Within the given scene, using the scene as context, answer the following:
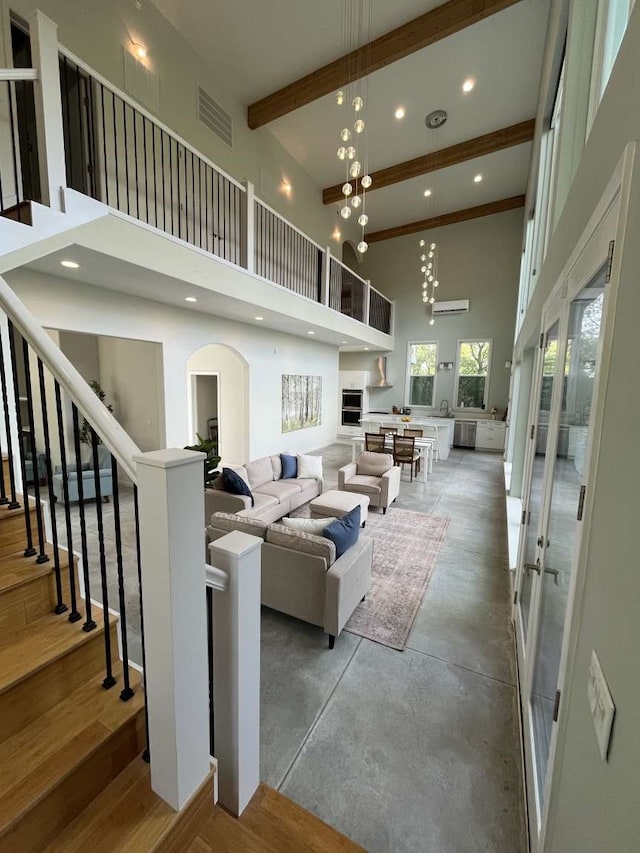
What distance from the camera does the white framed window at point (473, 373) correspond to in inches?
388

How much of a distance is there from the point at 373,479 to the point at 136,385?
13.2 feet

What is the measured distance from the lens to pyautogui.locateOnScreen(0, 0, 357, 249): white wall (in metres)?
3.73

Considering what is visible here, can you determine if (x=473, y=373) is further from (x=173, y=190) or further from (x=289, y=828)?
(x=289, y=828)

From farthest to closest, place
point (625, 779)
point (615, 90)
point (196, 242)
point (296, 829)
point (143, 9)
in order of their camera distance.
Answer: point (196, 242) → point (143, 9) → point (296, 829) → point (615, 90) → point (625, 779)

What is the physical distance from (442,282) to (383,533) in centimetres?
850

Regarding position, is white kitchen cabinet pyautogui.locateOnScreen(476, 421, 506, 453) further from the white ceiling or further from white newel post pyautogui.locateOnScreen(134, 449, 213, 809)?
white newel post pyautogui.locateOnScreen(134, 449, 213, 809)

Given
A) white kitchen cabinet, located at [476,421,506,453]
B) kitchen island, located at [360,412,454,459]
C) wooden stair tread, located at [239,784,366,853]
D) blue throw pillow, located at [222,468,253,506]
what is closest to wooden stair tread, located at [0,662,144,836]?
wooden stair tread, located at [239,784,366,853]

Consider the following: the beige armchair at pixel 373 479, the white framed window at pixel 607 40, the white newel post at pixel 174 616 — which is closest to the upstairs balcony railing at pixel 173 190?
the white framed window at pixel 607 40

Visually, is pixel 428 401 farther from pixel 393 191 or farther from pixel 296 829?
pixel 296 829

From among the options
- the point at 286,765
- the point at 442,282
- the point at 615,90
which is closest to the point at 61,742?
the point at 286,765

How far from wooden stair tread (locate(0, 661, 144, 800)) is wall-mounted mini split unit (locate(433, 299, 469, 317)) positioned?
10.6 meters

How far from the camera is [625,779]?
60 centimetres

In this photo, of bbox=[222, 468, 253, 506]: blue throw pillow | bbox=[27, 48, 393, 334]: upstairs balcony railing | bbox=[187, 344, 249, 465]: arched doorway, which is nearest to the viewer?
bbox=[27, 48, 393, 334]: upstairs balcony railing

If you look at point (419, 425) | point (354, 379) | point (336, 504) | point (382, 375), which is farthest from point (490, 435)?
point (336, 504)
